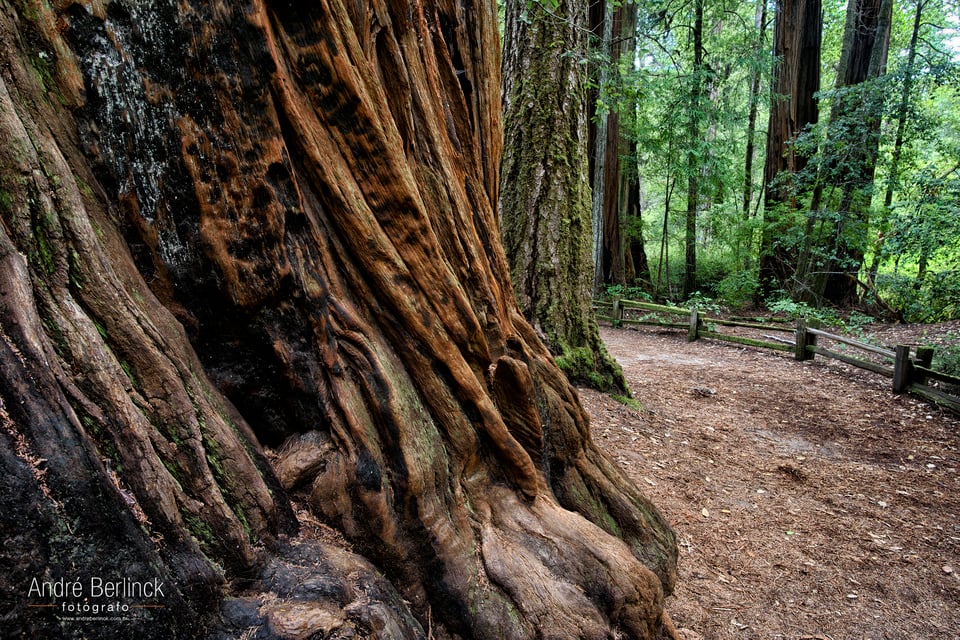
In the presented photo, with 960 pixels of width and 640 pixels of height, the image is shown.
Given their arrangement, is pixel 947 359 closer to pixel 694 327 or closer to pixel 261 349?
pixel 694 327

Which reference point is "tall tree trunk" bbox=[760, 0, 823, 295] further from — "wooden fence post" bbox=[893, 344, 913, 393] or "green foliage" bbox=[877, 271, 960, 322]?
"wooden fence post" bbox=[893, 344, 913, 393]

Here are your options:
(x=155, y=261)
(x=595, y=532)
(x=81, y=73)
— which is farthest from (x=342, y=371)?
(x=595, y=532)

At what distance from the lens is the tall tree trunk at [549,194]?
5758 millimetres

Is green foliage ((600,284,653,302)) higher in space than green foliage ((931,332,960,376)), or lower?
higher

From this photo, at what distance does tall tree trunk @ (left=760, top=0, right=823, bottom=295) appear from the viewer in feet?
47.6

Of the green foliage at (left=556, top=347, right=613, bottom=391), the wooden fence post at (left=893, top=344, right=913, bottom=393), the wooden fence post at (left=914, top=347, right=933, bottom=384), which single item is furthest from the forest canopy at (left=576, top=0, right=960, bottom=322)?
the green foliage at (left=556, top=347, right=613, bottom=391)

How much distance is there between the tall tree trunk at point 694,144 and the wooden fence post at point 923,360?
765 centimetres

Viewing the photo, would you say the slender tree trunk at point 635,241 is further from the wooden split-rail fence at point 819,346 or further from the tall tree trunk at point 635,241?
the wooden split-rail fence at point 819,346

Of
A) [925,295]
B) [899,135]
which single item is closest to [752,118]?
[899,135]

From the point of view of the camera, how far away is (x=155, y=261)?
71.5 inches

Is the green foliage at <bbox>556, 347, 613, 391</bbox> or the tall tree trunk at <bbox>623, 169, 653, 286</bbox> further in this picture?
the tall tree trunk at <bbox>623, 169, 653, 286</bbox>

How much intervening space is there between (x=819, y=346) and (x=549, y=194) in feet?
23.1

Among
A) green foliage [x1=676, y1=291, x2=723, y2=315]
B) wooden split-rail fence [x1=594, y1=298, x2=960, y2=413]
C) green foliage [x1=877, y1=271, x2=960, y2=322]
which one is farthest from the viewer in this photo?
green foliage [x1=676, y1=291, x2=723, y2=315]

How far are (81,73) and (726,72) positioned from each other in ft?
70.6
